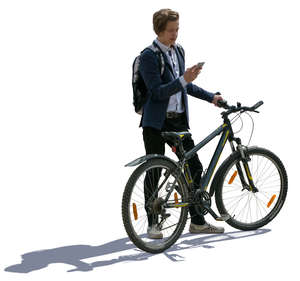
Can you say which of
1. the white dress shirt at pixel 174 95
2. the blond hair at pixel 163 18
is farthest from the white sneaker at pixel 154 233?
the blond hair at pixel 163 18

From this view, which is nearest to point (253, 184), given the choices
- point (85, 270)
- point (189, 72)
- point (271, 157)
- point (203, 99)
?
point (271, 157)

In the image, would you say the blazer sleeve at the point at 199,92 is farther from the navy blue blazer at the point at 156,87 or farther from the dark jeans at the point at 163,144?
the dark jeans at the point at 163,144

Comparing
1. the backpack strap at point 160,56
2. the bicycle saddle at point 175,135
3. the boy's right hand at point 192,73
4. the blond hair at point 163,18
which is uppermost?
the blond hair at point 163,18

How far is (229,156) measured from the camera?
22.3 ft

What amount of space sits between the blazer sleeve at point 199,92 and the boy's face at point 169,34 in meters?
0.64

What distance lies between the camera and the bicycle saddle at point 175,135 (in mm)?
6293

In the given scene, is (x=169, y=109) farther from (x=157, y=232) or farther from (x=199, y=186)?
(x=157, y=232)

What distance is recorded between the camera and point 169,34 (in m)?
6.42

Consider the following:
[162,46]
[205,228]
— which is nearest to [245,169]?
[205,228]

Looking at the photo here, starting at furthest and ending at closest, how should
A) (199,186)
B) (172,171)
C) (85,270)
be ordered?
(199,186) < (172,171) < (85,270)

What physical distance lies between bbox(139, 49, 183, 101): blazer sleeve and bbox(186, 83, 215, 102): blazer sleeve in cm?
59

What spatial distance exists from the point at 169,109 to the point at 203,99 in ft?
1.80

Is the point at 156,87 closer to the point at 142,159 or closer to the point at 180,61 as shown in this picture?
the point at 180,61

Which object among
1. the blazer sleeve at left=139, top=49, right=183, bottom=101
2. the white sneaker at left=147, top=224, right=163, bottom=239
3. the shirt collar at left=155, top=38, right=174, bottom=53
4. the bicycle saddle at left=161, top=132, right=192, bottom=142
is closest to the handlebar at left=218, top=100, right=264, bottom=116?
the bicycle saddle at left=161, top=132, right=192, bottom=142
